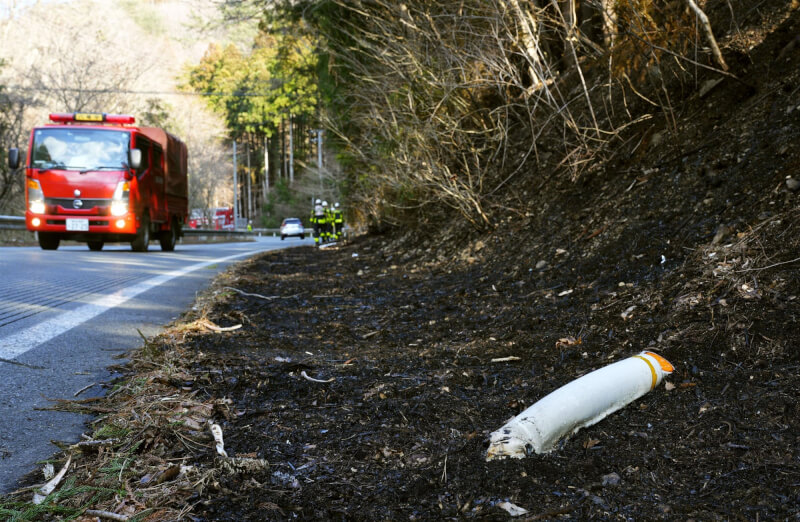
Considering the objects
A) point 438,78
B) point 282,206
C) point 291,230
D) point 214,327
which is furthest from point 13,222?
point 282,206

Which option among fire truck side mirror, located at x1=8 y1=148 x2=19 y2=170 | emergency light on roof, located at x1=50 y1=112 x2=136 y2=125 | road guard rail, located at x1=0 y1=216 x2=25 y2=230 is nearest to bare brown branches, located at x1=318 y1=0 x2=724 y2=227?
emergency light on roof, located at x1=50 y1=112 x2=136 y2=125

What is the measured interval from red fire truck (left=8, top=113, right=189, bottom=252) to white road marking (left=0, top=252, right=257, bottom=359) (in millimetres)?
7798

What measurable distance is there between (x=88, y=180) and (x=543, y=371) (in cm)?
1334

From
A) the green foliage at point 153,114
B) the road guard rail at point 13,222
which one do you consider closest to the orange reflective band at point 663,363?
the road guard rail at point 13,222

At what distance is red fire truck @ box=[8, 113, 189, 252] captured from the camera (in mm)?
14180

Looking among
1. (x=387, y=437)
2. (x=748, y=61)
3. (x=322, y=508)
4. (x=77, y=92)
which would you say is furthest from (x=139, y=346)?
(x=77, y=92)

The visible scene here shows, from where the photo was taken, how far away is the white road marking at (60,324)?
12.6ft

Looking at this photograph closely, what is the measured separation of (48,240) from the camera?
48.8 feet

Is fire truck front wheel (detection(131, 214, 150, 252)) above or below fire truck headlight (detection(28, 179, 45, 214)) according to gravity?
below

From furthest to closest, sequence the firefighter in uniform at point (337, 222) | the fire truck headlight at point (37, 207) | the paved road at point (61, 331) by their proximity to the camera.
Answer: the firefighter in uniform at point (337, 222) → the fire truck headlight at point (37, 207) → the paved road at point (61, 331)

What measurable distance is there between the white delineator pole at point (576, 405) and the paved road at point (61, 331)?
158cm

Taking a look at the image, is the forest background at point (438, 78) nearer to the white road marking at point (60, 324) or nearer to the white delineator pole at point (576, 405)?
the white delineator pole at point (576, 405)

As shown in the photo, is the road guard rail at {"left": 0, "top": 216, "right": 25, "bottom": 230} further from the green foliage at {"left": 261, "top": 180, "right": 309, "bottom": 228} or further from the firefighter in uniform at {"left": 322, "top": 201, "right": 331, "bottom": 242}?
the green foliage at {"left": 261, "top": 180, "right": 309, "bottom": 228}

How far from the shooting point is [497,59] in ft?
20.7
